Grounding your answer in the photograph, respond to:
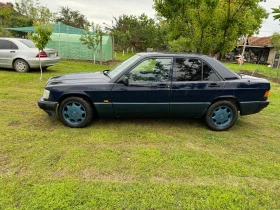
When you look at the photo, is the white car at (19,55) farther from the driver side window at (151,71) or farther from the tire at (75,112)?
the driver side window at (151,71)

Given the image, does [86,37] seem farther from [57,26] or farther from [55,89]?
[55,89]

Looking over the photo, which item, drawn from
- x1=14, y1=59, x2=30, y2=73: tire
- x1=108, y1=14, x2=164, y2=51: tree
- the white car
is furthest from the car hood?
x1=108, y1=14, x2=164, y2=51: tree

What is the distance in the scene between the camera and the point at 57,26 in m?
16.4

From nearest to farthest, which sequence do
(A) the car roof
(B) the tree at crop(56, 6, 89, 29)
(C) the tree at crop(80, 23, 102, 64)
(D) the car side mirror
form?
(D) the car side mirror, (A) the car roof, (C) the tree at crop(80, 23, 102, 64), (B) the tree at crop(56, 6, 89, 29)

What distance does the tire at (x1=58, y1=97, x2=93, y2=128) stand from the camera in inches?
158

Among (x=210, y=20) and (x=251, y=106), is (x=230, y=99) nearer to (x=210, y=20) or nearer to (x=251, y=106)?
(x=251, y=106)

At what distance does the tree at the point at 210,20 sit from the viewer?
6723 millimetres

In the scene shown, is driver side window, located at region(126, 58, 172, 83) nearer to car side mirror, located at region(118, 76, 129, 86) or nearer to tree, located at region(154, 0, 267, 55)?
car side mirror, located at region(118, 76, 129, 86)

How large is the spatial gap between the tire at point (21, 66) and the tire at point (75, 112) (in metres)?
6.68

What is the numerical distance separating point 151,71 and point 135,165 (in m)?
1.87

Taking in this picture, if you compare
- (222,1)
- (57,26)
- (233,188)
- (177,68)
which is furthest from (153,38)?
(233,188)

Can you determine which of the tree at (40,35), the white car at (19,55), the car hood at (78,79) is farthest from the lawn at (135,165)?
the white car at (19,55)

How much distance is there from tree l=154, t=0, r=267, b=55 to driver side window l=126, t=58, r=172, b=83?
3.50 m

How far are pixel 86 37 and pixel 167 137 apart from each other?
12170 mm
